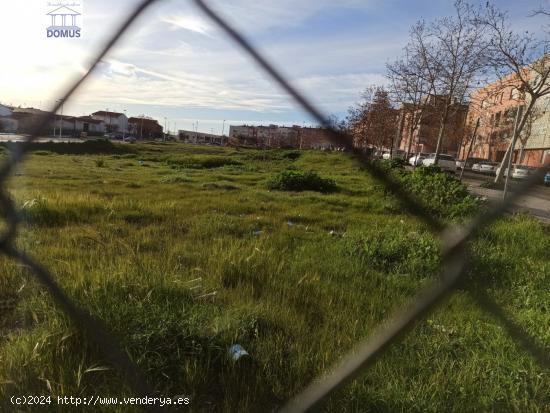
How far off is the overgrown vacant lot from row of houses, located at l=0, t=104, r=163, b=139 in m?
0.77

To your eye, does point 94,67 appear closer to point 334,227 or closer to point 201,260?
point 201,260

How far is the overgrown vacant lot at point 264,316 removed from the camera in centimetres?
196

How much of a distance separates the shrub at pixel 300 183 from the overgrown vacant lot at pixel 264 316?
6.49 metres

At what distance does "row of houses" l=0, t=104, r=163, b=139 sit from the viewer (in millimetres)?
1163

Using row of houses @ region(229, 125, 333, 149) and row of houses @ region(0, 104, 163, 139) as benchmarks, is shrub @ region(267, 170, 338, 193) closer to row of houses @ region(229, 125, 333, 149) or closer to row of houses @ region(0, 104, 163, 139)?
row of houses @ region(229, 125, 333, 149)

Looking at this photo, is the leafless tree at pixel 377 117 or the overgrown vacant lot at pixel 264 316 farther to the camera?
the leafless tree at pixel 377 117

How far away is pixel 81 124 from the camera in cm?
769

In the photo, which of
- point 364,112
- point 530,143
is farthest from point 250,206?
point 530,143

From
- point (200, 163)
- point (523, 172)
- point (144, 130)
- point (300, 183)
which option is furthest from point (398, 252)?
point (144, 130)

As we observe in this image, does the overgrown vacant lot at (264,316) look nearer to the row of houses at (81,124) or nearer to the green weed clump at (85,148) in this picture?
the row of houses at (81,124)

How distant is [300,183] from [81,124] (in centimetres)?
588

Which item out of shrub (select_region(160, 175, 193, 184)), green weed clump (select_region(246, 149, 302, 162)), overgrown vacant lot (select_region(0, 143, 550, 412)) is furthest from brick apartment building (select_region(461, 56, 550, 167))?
overgrown vacant lot (select_region(0, 143, 550, 412))

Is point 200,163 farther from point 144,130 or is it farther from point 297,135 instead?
point 144,130

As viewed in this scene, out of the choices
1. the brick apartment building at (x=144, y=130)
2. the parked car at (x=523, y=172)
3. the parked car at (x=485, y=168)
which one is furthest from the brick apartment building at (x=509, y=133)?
the brick apartment building at (x=144, y=130)
